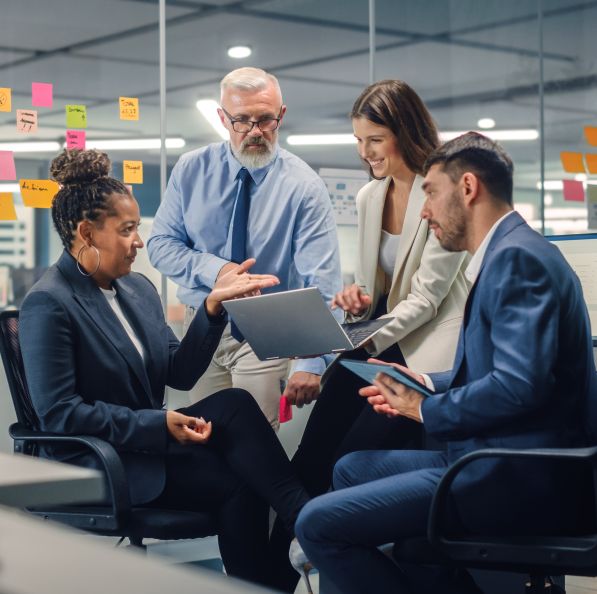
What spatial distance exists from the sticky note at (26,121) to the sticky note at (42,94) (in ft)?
0.13

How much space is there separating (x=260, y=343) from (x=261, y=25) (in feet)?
7.57

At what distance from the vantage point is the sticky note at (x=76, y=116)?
384cm

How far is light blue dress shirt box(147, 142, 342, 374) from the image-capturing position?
3162 mm

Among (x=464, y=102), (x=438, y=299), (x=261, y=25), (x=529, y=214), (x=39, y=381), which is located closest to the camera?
(x=39, y=381)

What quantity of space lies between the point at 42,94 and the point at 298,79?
128 cm

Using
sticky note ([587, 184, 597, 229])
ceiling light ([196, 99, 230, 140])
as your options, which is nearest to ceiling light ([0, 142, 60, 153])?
ceiling light ([196, 99, 230, 140])

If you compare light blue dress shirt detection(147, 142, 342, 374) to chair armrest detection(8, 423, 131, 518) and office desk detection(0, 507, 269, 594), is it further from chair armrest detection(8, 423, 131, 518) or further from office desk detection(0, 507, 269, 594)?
office desk detection(0, 507, 269, 594)

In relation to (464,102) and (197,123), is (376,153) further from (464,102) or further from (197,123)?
(464,102)

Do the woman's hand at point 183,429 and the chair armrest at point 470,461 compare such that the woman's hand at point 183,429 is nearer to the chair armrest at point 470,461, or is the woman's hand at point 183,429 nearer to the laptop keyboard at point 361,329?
the laptop keyboard at point 361,329

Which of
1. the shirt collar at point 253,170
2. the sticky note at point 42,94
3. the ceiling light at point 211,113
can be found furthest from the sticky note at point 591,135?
the sticky note at point 42,94

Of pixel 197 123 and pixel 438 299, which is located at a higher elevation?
pixel 197 123

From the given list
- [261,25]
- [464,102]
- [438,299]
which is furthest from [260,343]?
[464,102]

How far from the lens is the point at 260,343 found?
2658 millimetres

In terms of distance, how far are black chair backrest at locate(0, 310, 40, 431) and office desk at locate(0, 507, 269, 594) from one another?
6.86ft
